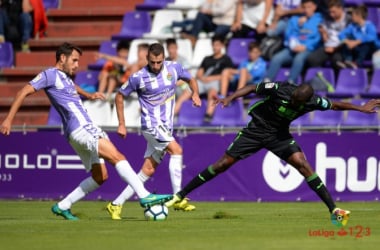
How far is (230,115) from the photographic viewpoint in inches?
851

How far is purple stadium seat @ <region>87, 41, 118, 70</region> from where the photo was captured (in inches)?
948

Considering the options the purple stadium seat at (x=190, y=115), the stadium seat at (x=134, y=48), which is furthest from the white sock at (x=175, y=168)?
the stadium seat at (x=134, y=48)

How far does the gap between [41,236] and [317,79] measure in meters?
10.6

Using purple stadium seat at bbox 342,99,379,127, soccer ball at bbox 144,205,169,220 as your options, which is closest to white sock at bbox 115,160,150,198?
soccer ball at bbox 144,205,169,220

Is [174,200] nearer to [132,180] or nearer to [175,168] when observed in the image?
[132,180]

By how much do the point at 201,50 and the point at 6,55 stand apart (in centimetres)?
485

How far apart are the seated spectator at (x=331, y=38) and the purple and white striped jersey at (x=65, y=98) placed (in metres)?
8.77

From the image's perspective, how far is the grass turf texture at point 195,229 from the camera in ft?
35.9

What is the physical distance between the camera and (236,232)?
40.5ft

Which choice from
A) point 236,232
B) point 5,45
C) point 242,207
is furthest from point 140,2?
point 236,232

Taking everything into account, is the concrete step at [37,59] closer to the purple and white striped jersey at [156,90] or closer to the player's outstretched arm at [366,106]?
the purple and white striped jersey at [156,90]

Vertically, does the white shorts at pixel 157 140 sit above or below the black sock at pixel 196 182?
above

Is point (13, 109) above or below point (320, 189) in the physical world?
above

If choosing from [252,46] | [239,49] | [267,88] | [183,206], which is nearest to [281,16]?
[239,49]
